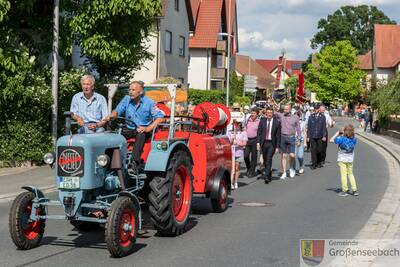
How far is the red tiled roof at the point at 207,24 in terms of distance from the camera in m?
54.9

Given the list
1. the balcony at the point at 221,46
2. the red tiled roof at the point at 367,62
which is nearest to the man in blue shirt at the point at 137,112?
the balcony at the point at 221,46

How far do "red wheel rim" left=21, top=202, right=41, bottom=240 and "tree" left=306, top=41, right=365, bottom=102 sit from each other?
8056 centimetres

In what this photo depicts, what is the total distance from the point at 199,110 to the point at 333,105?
81617 millimetres

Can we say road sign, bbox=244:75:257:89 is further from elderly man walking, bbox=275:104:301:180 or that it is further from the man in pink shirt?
the man in pink shirt

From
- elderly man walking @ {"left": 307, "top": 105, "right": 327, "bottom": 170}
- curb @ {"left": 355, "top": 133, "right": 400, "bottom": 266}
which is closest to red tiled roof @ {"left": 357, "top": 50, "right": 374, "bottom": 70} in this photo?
elderly man walking @ {"left": 307, "top": 105, "right": 327, "bottom": 170}

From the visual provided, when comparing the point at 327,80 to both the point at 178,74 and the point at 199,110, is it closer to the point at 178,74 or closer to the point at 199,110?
the point at 178,74

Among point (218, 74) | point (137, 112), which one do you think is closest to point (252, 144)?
point (137, 112)

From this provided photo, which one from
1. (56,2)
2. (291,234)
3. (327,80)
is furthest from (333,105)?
(291,234)

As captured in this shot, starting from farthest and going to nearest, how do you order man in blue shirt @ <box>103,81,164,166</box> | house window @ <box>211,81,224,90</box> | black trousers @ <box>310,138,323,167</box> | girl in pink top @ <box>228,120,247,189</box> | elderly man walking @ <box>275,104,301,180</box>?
house window @ <box>211,81,224,90</box>
black trousers @ <box>310,138,323,167</box>
elderly man walking @ <box>275,104,301,180</box>
girl in pink top @ <box>228,120,247,189</box>
man in blue shirt @ <box>103,81,164,166</box>

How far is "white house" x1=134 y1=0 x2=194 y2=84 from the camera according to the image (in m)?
37.8

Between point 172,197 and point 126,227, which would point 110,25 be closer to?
point 172,197

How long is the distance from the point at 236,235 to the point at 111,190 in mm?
1977

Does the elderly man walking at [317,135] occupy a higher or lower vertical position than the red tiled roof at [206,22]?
lower

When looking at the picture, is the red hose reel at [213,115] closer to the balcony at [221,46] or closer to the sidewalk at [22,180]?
the sidewalk at [22,180]
